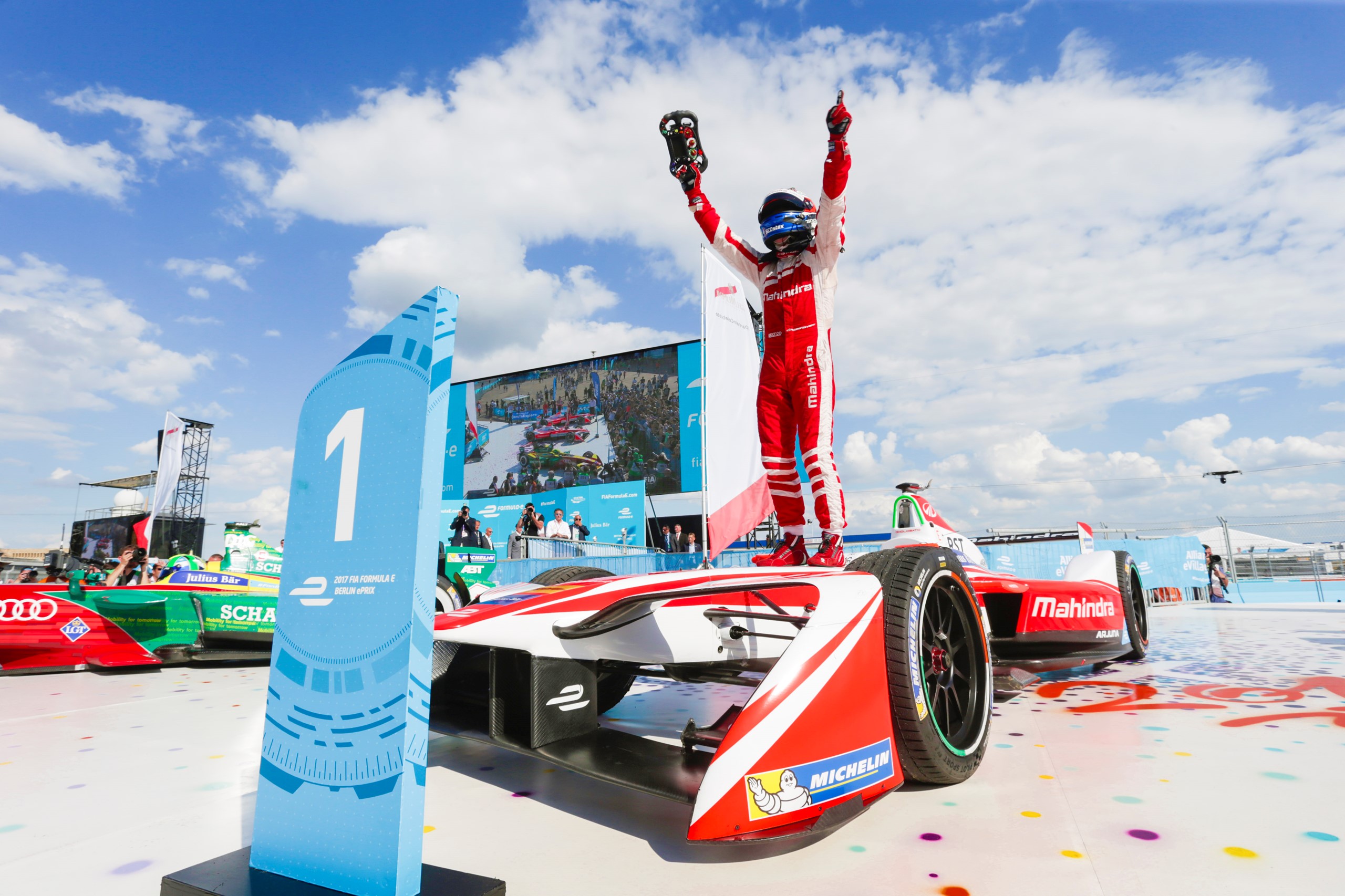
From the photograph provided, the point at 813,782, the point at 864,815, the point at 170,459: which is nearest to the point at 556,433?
the point at 170,459

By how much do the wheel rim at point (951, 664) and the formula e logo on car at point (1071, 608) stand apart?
1205 millimetres

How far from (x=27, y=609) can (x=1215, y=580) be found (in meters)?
19.5

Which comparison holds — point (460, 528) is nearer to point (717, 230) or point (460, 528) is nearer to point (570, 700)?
point (717, 230)

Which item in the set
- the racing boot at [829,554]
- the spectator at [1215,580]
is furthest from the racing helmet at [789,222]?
the spectator at [1215,580]

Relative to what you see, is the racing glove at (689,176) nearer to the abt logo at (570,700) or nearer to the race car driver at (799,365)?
the race car driver at (799,365)

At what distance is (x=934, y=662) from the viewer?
223cm

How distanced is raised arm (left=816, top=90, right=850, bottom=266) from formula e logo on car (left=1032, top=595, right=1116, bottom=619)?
197cm

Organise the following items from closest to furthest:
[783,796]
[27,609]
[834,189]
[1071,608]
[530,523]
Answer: [783,796], [834,189], [1071,608], [27,609], [530,523]

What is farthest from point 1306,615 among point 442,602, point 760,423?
point 442,602

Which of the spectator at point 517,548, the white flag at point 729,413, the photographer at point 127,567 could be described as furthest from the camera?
the spectator at point 517,548

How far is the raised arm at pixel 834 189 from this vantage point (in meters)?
2.78

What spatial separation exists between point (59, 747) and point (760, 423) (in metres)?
3.16

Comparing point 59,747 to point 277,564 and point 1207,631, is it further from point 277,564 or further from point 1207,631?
point 1207,631

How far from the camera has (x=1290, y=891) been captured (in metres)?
1.30
